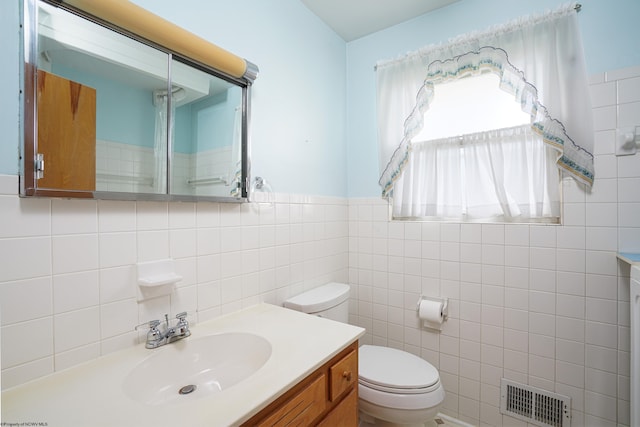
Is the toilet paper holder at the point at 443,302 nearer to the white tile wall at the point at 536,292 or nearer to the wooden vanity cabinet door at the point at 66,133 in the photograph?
the white tile wall at the point at 536,292

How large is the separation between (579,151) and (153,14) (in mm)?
1957

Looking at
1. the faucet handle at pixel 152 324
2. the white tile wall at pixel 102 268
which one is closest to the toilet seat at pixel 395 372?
the white tile wall at pixel 102 268

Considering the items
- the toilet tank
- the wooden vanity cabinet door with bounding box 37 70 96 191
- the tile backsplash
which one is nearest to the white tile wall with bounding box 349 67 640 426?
the tile backsplash

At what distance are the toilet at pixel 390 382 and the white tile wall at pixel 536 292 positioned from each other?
15.0 inches

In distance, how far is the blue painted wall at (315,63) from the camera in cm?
115

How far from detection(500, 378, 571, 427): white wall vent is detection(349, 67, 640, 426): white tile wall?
0.12ft

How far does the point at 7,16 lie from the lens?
75 cm

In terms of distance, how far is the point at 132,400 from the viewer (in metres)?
0.71

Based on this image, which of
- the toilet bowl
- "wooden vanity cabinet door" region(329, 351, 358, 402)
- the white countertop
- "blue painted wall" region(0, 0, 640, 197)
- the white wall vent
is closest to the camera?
the white countertop

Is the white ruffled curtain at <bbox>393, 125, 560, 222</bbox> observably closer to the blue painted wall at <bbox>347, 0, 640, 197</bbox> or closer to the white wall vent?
the blue painted wall at <bbox>347, 0, 640, 197</bbox>

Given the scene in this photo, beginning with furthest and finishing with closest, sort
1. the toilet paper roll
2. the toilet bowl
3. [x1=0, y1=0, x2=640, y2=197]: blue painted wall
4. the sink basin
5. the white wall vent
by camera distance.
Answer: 1. the toilet paper roll
2. the white wall vent
3. the toilet bowl
4. [x1=0, y1=0, x2=640, y2=197]: blue painted wall
5. the sink basin

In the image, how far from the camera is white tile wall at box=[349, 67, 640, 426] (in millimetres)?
1327

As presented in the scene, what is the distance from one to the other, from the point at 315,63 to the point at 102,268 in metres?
1.65

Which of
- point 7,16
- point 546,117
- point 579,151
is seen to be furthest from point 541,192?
point 7,16
